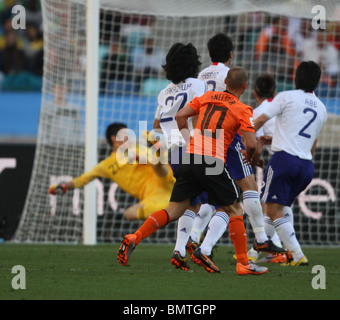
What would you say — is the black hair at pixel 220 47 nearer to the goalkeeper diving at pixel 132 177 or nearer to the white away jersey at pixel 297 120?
the white away jersey at pixel 297 120

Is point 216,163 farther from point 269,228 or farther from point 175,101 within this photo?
point 269,228

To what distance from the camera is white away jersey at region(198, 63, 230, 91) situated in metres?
6.97

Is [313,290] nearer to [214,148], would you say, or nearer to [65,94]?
[214,148]

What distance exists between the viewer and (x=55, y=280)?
17.1ft

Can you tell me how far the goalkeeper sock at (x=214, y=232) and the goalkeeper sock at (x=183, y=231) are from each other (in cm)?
26

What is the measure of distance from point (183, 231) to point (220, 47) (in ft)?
5.89

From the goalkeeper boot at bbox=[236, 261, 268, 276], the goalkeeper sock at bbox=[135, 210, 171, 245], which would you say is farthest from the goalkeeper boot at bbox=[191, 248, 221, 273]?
the goalkeeper sock at bbox=[135, 210, 171, 245]

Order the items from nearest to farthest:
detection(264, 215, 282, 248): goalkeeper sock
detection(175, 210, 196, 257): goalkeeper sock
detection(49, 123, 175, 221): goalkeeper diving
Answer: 1. detection(175, 210, 196, 257): goalkeeper sock
2. detection(264, 215, 282, 248): goalkeeper sock
3. detection(49, 123, 175, 221): goalkeeper diving

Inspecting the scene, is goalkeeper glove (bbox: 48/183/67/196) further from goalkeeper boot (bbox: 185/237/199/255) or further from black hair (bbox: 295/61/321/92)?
black hair (bbox: 295/61/321/92)

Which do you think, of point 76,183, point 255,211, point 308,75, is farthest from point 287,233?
point 76,183

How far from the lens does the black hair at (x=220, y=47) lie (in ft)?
23.1

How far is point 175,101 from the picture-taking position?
6523mm

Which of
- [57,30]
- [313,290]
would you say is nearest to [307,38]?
[57,30]

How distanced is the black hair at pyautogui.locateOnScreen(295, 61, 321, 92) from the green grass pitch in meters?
1.61
